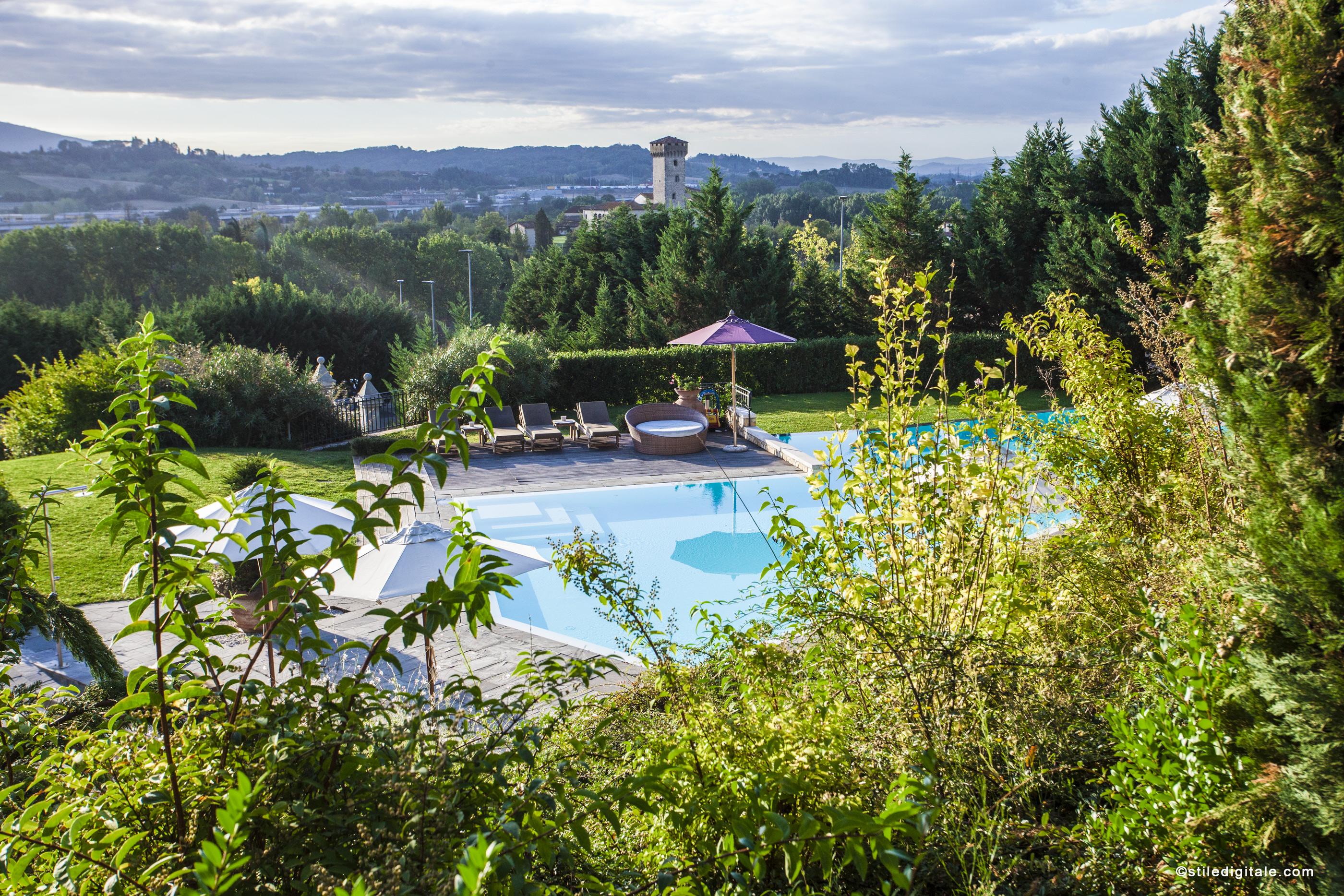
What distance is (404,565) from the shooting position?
22.8ft

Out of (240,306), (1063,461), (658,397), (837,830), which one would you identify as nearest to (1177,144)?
(658,397)

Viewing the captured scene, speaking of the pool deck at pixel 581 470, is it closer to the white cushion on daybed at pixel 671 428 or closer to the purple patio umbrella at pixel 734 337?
the white cushion on daybed at pixel 671 428

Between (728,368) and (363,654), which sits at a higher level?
(728,368)

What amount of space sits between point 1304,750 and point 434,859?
6.46 feet

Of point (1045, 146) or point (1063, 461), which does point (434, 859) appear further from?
point (1045, 146)

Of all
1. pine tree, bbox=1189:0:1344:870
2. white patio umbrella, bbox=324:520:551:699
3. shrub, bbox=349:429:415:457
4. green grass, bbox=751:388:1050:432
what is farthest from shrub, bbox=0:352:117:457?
pine tree, bbox=1189:0:1344:870

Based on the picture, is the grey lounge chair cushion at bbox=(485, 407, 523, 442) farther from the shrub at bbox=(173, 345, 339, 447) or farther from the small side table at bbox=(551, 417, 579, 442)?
the shrub at bbox=(173, 345, 339, 447)

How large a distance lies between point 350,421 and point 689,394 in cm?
705

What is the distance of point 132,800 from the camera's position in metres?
1.55

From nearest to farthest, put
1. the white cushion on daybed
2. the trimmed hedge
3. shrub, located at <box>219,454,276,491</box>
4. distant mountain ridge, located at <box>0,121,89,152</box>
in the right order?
shrub, located at <box>219,454,276,491</box>
the white cushion on daybed
the trimmed hedge
distant mountain ridge, located at <box>0,121,89,152</box>

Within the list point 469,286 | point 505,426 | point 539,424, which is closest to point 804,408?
point 539,424

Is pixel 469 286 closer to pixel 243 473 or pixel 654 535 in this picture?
pixel 243 473

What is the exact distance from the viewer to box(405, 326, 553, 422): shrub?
15.9 m

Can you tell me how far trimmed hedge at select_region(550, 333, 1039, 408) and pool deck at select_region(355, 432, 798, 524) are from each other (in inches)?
157
